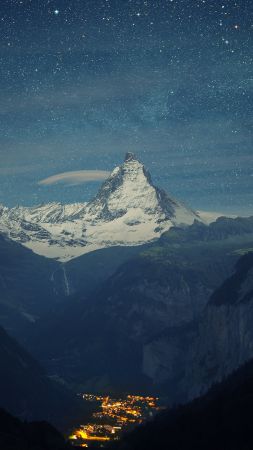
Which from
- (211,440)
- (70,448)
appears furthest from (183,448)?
(70,448)

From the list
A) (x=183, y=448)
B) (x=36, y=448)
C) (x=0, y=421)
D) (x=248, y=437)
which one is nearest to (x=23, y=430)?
(x=0, y=421)

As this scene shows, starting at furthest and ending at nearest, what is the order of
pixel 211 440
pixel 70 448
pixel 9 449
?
pixel 211 440
pixel 70 448
pixel 9 449

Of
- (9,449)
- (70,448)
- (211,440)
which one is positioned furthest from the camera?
(211,440)

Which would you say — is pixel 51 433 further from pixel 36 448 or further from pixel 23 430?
pixel 36 448

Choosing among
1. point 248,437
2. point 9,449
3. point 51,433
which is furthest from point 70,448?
point 248,437

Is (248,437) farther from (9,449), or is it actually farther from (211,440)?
(9,449)

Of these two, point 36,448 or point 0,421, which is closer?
point 36,448

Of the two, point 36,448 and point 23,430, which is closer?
point 36,448
